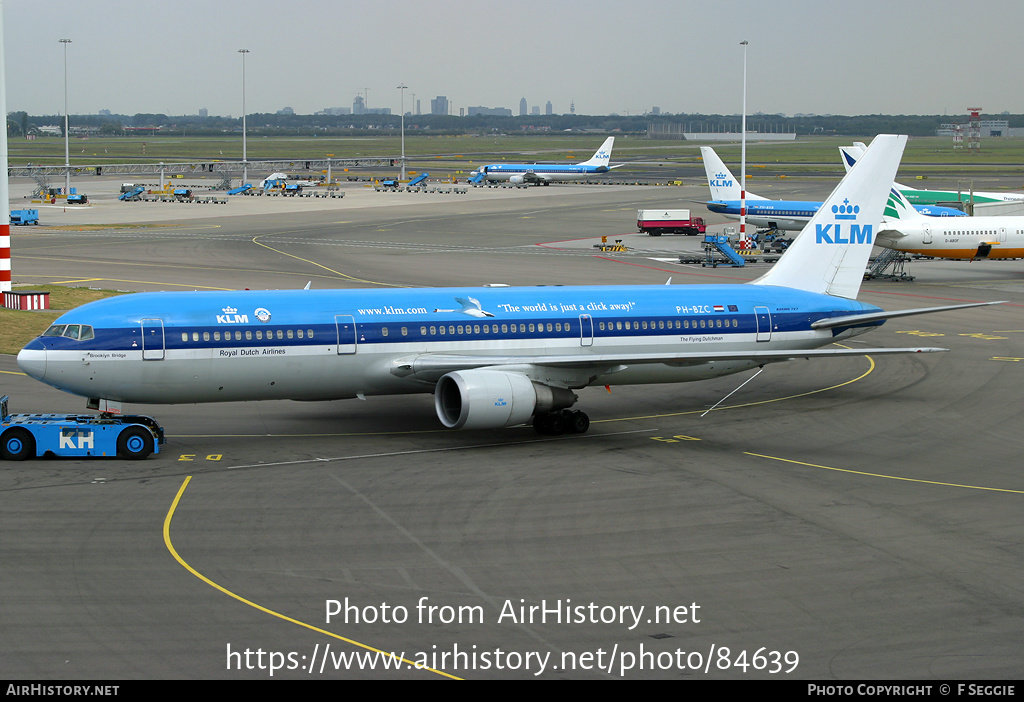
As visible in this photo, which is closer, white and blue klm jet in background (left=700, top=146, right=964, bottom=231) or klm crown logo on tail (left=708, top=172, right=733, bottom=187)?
white and blue klm jet in background (left=700, top=146, right=964, bottom=231)

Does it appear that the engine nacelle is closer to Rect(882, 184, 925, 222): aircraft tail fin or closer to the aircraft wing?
the aircraft wing

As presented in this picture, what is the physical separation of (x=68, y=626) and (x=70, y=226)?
94.5 metres

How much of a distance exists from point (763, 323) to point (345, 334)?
590 inches

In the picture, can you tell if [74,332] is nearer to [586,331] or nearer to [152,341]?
[152,341]

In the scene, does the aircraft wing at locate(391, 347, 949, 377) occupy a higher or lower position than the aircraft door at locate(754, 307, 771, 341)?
lower

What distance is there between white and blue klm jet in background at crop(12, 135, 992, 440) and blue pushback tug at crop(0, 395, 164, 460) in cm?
127

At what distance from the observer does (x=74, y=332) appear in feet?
103

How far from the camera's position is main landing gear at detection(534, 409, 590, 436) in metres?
34.7

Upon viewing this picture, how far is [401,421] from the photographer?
120ft

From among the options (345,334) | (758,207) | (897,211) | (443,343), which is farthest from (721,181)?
(345,334)

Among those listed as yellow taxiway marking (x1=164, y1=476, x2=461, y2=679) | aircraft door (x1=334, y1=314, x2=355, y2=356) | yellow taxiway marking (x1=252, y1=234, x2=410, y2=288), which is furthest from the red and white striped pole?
yellow taxiway marking (x1=164, y1=476, x2=461, y2=679)

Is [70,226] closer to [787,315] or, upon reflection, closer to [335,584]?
[787,315]

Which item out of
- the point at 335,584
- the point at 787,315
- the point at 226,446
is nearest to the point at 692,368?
the point at 787,315
